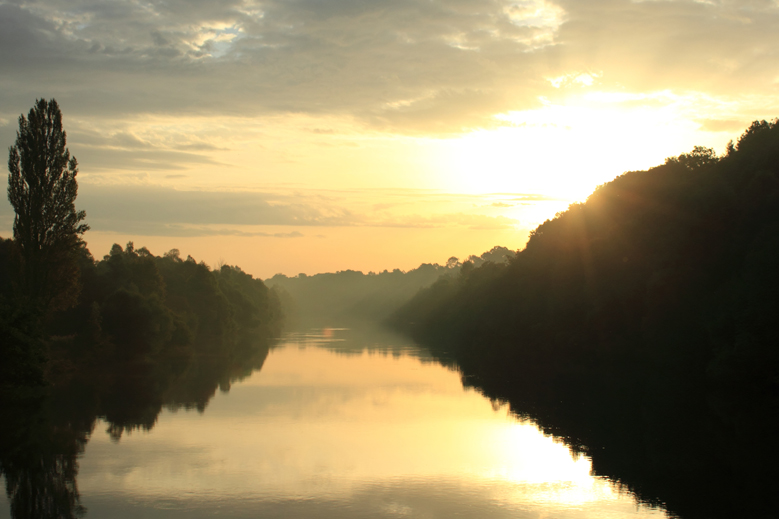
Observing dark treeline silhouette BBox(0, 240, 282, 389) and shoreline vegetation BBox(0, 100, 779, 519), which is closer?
shoreline vegetation BBox(0, 100, 779, 519)

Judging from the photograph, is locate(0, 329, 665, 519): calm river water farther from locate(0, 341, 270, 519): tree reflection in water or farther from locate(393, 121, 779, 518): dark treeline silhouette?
locate(393, 121, 779, 518): dark treeline silhouette

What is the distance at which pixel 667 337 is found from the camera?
134 feet

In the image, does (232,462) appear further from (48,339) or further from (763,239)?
(48,339)

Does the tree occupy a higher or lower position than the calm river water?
higher

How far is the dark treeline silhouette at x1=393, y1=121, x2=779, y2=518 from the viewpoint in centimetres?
1994

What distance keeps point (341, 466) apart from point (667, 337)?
2881 cm

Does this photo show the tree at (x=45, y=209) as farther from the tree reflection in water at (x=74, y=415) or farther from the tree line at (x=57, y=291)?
the tree reflection in water at (x=74, y=415)

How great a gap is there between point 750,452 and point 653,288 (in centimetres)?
2307

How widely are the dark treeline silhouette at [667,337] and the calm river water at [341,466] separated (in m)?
2.07

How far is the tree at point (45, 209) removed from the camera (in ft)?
137

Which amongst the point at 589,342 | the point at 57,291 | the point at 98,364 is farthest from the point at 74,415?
Answer: the point at 589,342

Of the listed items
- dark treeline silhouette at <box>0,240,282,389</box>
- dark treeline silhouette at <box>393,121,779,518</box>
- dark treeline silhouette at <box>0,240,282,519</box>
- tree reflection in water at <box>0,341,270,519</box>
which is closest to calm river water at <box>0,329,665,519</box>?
tree reflection in water at <box>0,341,270,519</box>

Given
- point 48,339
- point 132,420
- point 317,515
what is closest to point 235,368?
point 48,339

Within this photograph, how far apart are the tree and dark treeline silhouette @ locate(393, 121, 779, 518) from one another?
28.7 metres
